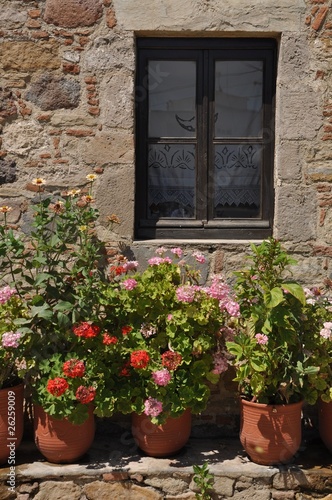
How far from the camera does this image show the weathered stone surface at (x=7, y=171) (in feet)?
11.7

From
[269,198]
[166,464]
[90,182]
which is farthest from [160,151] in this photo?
[166,464]

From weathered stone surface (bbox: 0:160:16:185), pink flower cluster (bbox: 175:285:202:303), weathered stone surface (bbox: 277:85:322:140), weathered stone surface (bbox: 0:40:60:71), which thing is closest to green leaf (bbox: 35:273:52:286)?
pink flower cluster (bbox: 175:285:202:303)

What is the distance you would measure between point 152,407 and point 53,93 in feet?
6.79

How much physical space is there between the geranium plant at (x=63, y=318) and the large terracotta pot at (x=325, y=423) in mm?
1361

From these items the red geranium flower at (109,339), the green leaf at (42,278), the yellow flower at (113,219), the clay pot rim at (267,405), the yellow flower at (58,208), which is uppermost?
the yellow flower at (58,208)

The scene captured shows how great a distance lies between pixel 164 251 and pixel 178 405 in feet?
3.14

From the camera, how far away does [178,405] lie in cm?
302

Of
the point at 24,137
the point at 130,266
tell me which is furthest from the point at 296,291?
the point at 24,137

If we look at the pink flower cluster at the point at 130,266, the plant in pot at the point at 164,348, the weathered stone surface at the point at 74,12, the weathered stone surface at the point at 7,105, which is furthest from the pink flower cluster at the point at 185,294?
the weathered stone surface at the point at 74,12

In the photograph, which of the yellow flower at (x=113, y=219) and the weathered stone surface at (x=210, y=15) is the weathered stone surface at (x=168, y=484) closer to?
the yellow flower at (x=113, y=219)

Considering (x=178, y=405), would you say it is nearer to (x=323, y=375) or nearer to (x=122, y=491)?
(x=122, y=491)

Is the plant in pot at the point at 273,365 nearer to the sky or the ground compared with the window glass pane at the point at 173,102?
nearer to the ground

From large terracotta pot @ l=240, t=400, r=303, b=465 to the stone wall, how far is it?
37.4 inches

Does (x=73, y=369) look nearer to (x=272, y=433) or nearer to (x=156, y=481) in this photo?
(x=156, y=481)
